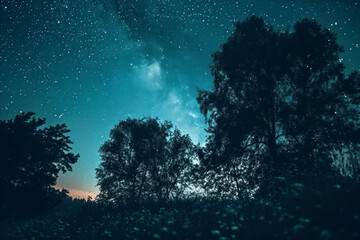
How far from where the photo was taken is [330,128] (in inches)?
362

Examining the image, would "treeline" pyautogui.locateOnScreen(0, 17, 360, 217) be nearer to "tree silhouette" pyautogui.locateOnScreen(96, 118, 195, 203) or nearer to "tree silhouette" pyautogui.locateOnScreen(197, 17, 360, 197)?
"tree silhouette" pyautogui.locateOnScreen(197, 17, 360, 197)

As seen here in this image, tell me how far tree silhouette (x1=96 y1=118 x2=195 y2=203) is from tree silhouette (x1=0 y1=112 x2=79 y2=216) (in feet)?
27.4

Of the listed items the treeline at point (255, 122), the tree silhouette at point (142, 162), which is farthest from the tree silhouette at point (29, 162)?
the tree silhouette at point (142, 162)

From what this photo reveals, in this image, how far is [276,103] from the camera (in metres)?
10.8

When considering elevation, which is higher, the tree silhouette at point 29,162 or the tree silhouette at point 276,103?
the tree silhouette at point 276,103

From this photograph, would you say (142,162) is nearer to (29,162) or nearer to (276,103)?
(29,162)

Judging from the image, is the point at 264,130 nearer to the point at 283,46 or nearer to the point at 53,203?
the point at 283,46

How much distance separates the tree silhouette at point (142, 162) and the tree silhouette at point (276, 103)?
1074cm

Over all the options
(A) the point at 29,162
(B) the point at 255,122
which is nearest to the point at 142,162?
(A) the point at 29,162

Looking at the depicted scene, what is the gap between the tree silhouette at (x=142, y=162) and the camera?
20844 millimetres

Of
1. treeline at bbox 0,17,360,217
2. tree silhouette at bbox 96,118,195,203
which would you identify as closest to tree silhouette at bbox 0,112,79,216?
treeline at bbox 0,17,360,217

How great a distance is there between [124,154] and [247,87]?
17.0 metres

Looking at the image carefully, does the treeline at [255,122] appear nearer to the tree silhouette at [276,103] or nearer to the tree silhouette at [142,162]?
the tree silhouette at [276,103]

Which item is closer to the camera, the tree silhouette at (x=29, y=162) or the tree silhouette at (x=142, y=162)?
the tree silhouette at (x=29, y=162)
